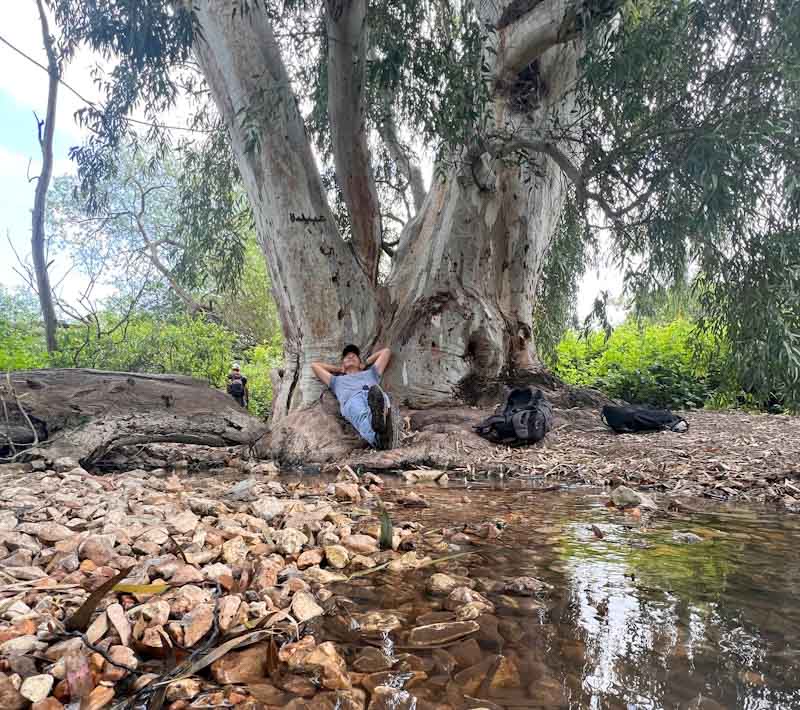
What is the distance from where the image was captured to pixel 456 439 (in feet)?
14.4

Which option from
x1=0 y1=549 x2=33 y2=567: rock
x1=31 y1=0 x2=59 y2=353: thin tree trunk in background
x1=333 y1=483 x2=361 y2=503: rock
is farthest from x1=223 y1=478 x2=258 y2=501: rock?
x1=31 y1=0 x2=59 y2=353: thin tree trunk in background

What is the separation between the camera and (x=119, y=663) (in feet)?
3.58

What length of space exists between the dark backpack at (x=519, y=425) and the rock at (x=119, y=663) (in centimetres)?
359

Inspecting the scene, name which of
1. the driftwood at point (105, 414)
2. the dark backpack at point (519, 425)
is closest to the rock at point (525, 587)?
the dark backpack at point (519, 425)

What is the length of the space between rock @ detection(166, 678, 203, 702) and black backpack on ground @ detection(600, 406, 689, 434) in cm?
437

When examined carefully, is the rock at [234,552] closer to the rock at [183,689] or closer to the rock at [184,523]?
the rock at [184,523]

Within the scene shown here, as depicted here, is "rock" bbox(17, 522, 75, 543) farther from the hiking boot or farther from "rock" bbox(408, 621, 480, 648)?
the hiking boot

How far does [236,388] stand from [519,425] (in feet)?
16.4

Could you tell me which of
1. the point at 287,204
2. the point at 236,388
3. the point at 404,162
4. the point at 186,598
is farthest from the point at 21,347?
the point at 186,598

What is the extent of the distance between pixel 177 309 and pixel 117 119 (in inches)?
275

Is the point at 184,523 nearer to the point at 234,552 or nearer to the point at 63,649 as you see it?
the point at 234,552

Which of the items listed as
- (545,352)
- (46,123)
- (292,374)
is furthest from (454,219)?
(46,123)

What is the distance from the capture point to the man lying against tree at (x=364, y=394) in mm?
4023

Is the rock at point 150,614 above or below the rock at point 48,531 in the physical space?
below
